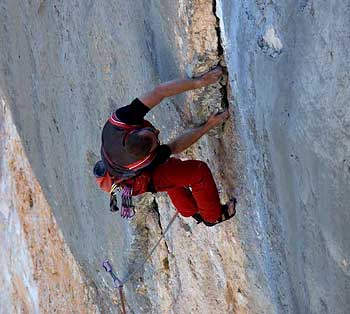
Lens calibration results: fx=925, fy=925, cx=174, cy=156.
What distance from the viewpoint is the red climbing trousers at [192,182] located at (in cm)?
340

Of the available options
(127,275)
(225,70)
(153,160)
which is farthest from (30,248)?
(225,70)

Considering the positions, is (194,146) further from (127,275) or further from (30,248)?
(30,248)

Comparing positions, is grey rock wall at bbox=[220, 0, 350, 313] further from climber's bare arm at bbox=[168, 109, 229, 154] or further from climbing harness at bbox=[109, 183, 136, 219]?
climbing harness at bbox=[109, 183, 136, 219]

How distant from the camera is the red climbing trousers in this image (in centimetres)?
340

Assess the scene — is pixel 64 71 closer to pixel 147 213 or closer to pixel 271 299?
pixel 147 213

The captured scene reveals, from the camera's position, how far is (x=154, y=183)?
11.2 feet

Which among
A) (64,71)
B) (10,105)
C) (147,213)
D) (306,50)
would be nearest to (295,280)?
(306,50)

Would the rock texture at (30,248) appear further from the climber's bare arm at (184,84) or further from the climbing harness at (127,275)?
the climber's bare arm at (184,84)

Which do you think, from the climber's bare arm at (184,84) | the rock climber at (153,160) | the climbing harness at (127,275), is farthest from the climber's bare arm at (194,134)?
the climbing harness at (127,275)

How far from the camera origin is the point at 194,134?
352cm

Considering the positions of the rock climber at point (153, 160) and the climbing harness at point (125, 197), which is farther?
the climbing harness at point (125, 197)

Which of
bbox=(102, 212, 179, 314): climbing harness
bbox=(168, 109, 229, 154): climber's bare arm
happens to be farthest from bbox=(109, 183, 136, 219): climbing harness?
bbox=(102, 212, 179, 314): climbing harness

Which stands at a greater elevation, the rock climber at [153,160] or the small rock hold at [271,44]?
the small rock hold at [271,44]

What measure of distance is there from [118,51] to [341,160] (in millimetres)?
1734
